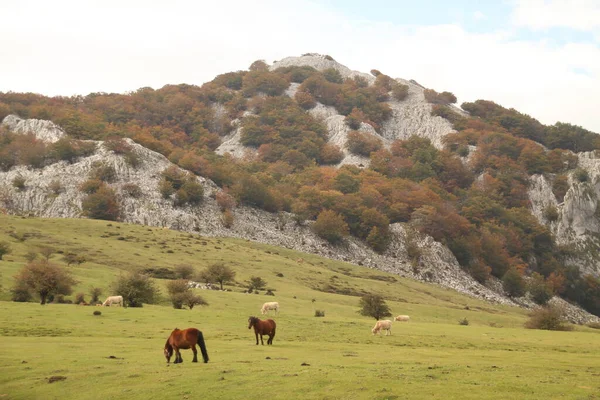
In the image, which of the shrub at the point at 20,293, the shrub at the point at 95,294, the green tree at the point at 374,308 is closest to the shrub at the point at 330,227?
the green tree at the point at 374,308

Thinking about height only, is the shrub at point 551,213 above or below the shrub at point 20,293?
above

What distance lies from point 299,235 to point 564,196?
306 feet

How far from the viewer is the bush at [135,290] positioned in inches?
1896

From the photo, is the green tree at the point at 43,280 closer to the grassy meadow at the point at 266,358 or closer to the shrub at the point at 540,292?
the grassy meadow at the point at 266,358

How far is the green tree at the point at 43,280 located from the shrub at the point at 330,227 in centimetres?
8588

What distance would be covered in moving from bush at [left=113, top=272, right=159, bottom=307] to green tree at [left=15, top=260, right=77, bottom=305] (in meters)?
4.34

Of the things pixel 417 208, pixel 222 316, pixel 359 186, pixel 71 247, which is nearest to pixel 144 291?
pixel 222 316

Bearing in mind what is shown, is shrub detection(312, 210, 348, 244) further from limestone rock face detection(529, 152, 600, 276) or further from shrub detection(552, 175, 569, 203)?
shrub detection(552, 175, 569, 203)

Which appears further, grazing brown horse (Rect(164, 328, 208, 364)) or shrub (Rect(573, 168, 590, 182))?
shrub (Rect(573, 168, 590, 182))

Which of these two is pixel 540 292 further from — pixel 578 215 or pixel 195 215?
pixel 195 215

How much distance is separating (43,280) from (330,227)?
89.1 metres

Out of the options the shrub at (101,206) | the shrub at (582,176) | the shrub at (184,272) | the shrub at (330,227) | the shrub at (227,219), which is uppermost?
the shrub at (582,176)

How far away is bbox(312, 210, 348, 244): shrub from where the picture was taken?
426 ft

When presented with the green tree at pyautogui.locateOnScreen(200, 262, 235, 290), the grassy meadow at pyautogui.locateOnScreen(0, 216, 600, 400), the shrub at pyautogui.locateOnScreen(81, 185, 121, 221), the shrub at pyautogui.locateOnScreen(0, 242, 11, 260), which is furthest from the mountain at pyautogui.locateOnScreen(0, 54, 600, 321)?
the grassy meadow at pyautogui.locateOnScreen(0, 216, 600, 400)
